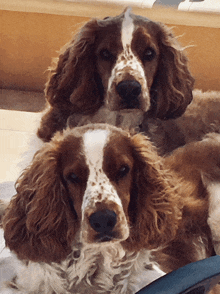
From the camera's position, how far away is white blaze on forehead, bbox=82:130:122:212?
73 centimetres

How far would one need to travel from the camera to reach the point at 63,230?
846mm

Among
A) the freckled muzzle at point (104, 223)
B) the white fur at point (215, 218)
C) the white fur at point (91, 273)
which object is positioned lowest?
the white fur at point (91, 273)

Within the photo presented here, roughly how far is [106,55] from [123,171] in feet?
0.77

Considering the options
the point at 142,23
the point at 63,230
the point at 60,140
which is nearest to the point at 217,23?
the point at 142,23

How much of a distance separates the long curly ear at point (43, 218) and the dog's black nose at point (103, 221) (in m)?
0.12

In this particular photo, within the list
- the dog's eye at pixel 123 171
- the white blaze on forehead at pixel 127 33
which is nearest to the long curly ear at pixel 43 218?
the dog's eye at pixel 123 171

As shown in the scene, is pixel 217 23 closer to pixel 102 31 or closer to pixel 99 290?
pixel 102 31

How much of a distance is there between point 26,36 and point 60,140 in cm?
27

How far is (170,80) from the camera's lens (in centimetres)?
95

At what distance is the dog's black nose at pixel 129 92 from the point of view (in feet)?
2.70

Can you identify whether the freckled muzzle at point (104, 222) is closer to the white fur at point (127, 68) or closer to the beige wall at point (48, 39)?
the white fur at point (127, 68)

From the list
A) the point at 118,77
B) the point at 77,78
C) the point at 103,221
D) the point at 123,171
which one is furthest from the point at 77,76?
the point at 103,221

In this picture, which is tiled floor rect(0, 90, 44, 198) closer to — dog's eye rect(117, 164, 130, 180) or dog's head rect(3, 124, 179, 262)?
dog's head rect(3, 124, 179, 262)

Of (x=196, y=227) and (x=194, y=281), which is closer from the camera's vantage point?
(x=194, y=281)
